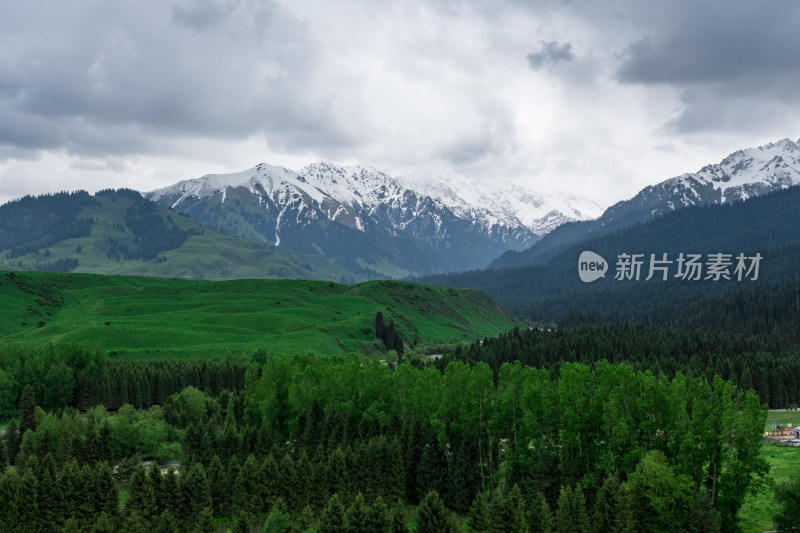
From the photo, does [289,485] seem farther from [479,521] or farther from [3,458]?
[3,458]

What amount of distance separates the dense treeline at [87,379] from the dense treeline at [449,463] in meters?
56.1

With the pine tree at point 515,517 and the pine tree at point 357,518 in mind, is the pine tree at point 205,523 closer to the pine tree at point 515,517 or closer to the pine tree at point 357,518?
the pine tree at point 357,518

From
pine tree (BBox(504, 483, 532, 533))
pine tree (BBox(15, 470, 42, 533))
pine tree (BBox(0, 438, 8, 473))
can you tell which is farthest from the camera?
pine tree (BBox(0, 438, 8, 473))

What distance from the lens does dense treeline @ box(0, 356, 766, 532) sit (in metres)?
73.6

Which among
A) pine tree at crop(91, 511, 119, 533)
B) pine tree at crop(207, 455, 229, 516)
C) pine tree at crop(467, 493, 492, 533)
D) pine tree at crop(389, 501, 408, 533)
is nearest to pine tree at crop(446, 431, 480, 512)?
pine tree at crop(389, 501, 408, 533)

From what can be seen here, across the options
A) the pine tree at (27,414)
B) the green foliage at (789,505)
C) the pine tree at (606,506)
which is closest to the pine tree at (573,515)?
the pine tree at (606,506)

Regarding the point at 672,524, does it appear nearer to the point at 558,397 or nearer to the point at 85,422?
the point at 558,397

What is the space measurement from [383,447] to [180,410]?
216 ft

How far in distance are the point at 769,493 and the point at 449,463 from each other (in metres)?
46.2

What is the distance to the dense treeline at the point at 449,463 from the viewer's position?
241 ft

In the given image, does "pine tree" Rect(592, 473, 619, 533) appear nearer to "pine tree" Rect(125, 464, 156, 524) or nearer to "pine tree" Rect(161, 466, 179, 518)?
Result: "pine tree" Rect(161, 466, 179, 518)

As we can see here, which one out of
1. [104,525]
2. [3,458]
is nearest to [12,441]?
[3,458]

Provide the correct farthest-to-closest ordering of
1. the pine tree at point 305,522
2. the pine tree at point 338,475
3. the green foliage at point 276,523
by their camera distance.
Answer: the pine tree at point 338,475 → the green foliage at point 276,523 → the pine tree at point 305,522

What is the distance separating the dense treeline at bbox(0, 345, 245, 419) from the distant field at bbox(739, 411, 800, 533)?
130 m
